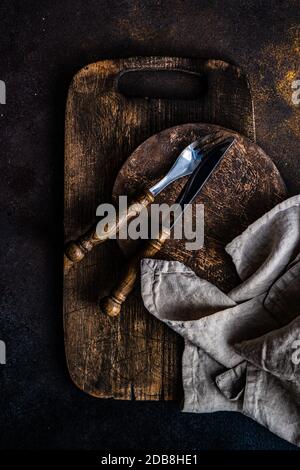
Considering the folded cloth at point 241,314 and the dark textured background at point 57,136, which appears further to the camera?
the dark textured background at point 57,136

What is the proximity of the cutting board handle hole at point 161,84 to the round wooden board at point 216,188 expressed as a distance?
0.08 m

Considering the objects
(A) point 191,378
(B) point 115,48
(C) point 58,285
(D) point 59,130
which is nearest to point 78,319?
(C) point 58,285

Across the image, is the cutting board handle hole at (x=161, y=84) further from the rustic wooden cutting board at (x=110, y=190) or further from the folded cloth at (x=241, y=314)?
the folded cloth at (x=241, y=314)

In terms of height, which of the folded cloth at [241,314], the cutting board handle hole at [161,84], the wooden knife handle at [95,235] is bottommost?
the folded cloth at [241,314]

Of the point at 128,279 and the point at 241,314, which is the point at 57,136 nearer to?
the point at 128,279

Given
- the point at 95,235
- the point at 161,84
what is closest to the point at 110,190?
the point at 95,235

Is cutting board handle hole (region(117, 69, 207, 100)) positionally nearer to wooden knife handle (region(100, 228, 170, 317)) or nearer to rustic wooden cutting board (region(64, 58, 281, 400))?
rustic wooden cutting board (region(64, 58, 281, 400))

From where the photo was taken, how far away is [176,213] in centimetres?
75

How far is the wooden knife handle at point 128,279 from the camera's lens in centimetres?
74

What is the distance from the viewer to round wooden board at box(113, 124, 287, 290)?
0.77 meters

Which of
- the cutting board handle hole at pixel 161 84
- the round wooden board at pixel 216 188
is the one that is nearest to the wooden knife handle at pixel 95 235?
the round wooden board at pixel 216 188

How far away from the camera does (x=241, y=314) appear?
29.4 inches

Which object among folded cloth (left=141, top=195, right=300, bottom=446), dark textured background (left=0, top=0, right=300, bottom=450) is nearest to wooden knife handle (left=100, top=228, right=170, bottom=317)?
folded cloth (left=141, top=195, right=300, bottom=446)
